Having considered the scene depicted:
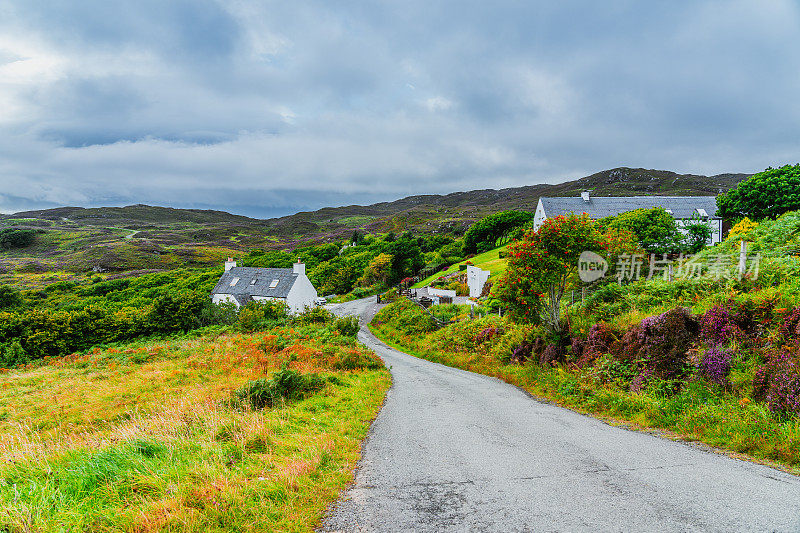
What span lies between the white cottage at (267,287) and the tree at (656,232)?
3380cm

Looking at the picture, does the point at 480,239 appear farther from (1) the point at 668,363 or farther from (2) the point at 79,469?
(2) the point at 79,469

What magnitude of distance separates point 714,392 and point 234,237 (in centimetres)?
A: 18242

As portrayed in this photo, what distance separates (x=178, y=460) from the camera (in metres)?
5.48

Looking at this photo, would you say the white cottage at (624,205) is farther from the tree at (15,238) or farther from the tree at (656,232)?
the tree at (15,238)

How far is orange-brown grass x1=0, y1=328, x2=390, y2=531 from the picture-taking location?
13.7 ft

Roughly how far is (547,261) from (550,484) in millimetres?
9714

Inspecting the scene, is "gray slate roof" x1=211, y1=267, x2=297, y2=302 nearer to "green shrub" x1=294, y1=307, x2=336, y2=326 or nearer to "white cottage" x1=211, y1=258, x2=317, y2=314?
"white cottage" x1=211, y1=258, x2=317, y2=314

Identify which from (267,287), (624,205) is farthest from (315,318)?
(624,205)

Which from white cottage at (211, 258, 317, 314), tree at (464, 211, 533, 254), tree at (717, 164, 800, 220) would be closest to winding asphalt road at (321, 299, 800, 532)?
tree at (717, 164, 800, 220)

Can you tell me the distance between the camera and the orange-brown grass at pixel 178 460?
165 inches

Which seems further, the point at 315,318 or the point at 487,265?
the point at 487,265

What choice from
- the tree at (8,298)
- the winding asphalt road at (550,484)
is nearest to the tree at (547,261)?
the winding asphalt road at (550,484)

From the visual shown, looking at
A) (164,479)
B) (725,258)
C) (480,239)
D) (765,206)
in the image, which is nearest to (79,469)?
(164,479)

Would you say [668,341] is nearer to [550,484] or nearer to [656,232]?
[550,484]
